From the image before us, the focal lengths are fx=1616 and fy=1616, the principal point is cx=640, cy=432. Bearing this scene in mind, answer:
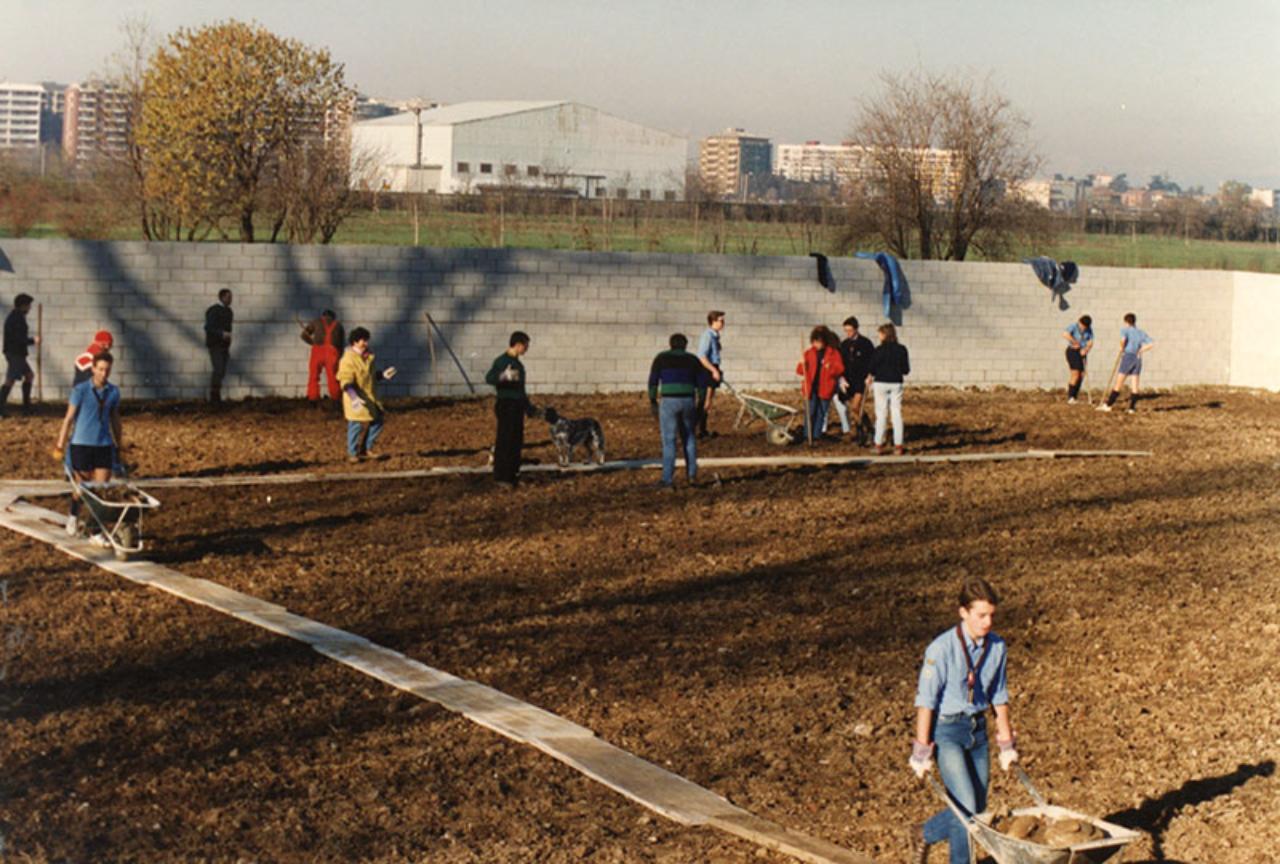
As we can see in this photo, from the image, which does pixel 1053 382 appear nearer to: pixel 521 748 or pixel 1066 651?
pixel 1066 651

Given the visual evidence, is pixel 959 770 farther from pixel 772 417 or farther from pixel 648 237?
pixel 648 237

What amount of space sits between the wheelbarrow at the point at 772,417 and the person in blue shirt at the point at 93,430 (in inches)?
331

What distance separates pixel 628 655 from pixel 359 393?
8.06m

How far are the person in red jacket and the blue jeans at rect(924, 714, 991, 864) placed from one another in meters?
12.3

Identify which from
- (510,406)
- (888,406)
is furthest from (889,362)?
(510,406)

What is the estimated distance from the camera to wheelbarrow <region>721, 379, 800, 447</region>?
68.8 ft

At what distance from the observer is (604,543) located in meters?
15.0

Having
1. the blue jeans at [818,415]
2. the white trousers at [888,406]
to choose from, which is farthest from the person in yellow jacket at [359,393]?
the white trousers at [888,406]

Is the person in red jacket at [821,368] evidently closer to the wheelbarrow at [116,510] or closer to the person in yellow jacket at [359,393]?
the person in yellow jacket at [359,393]

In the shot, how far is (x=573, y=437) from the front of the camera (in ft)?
60.3

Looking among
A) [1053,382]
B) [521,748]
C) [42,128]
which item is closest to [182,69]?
[1053,382]

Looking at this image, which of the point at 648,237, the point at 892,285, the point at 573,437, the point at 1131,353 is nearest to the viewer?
the point at 573,437

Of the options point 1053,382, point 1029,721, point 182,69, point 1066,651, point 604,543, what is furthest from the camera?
point 182,69

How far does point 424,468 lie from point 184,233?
2509 centimetres
